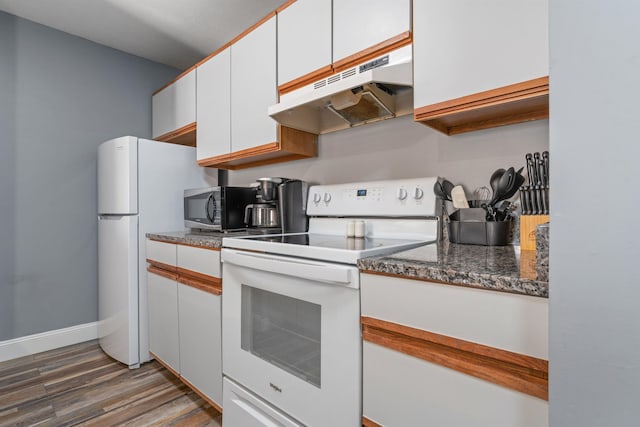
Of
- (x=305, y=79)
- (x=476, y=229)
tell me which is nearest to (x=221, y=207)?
(x=305, y=79)

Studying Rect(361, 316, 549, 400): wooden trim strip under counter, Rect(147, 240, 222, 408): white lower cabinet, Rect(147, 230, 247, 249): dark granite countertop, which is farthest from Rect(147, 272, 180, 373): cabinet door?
Rect(361, 316, 549, 400): wooden trim strip under counter

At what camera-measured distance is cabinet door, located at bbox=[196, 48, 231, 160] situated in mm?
2104

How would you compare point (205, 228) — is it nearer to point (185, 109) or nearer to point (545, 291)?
point (185, 109)

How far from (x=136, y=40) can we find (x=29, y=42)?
2.34 ft

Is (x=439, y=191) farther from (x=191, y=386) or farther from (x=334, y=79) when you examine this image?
(x=191, y=386)

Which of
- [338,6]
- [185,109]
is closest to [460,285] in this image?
[338,6]

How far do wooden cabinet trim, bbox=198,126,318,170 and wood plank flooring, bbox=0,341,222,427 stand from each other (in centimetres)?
144

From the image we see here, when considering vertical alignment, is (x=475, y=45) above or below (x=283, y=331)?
above

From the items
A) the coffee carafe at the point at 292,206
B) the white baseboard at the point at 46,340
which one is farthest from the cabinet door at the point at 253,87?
→ the white baseboard at the point at 46,340

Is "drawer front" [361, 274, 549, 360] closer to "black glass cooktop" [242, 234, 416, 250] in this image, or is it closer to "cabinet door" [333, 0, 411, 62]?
"black glass cooktop" [242, 234, 416, 250]

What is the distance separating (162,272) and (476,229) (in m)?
1.80

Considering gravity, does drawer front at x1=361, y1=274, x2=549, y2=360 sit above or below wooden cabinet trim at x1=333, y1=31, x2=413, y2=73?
below

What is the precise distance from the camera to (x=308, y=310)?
113 centimetres

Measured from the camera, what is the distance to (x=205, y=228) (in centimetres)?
214
